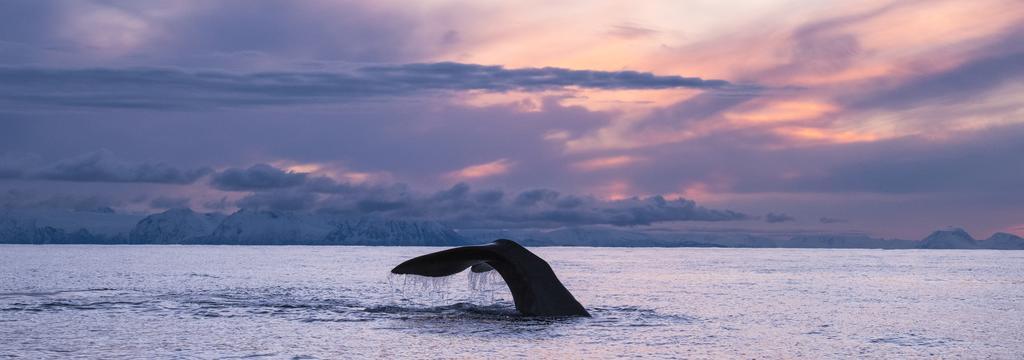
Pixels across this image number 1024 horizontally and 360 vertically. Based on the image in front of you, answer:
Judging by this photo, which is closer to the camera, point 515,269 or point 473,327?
point 473,327

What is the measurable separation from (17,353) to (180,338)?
3939 mm

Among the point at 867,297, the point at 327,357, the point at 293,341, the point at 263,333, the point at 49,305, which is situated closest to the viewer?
the point at 327,357

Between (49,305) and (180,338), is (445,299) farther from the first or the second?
(180,338)

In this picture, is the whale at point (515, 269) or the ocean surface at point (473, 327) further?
the whale at point (515, 269)

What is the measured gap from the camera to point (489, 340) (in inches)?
949

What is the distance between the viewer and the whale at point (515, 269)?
90.4ft

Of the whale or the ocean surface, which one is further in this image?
the whale

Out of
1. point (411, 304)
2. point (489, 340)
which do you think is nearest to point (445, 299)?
point (411, 304)

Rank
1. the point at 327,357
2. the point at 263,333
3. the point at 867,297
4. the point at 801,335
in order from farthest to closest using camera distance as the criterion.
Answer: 1. the point at 867,297
2. the point at 801,335
3. the point at 263,333
4. the point at 327,357

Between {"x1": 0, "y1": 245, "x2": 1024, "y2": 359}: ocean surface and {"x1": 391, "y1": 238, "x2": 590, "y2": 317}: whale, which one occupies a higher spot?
{"x1": 391, "y1": 238, "x2": 590, "y2": 317}: whale

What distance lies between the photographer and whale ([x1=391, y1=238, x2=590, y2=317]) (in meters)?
27.5

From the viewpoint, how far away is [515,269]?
29016 mm

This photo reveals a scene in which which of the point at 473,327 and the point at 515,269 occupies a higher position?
the point at 515,269

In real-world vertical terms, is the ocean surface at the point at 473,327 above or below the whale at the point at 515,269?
below
